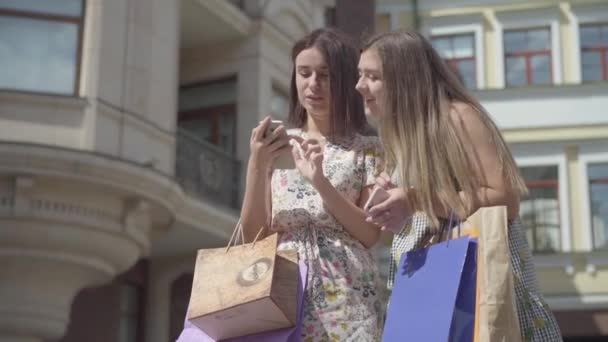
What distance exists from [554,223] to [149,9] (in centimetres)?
1385

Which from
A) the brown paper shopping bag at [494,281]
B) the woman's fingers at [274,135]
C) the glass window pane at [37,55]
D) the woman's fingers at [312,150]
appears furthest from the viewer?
the glass window pane at [37,55]

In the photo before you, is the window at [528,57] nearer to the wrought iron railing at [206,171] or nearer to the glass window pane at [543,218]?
the glass window pane at [543,218]

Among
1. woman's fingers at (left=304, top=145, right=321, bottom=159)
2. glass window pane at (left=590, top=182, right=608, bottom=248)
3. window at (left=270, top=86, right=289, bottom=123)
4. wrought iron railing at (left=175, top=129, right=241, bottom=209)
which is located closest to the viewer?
woman's fingers at (left=304, top=145, right=321, bottom=159)

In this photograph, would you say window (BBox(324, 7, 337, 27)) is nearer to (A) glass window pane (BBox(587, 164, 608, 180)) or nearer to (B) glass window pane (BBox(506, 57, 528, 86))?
(B) glass window pane (BBox(506, 57, 528, 86))

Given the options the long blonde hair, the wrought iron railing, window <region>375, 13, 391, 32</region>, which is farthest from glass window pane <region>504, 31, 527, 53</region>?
the long blonde hair

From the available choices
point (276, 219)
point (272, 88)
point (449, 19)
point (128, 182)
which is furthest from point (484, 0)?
point (276, 219)

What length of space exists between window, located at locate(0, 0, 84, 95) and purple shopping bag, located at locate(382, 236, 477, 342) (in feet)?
32.1

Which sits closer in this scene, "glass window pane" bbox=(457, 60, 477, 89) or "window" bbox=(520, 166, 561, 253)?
"window" bbox=(520, 166, 561, 253)

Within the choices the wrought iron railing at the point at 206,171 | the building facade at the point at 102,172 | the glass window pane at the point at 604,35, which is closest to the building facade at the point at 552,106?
the glass window pane at the point at 604,35

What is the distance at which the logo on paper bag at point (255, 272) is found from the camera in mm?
3992

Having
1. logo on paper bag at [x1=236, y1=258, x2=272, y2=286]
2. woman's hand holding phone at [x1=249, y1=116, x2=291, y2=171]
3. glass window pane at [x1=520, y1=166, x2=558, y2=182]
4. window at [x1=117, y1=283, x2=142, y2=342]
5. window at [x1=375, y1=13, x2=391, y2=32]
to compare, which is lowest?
logo on paper bag at [x1=236, y1=258, x2=272, y2=286]

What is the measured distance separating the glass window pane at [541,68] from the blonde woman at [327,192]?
22569mm

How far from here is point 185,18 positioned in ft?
52.5

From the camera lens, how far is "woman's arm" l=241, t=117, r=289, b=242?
4.27m
